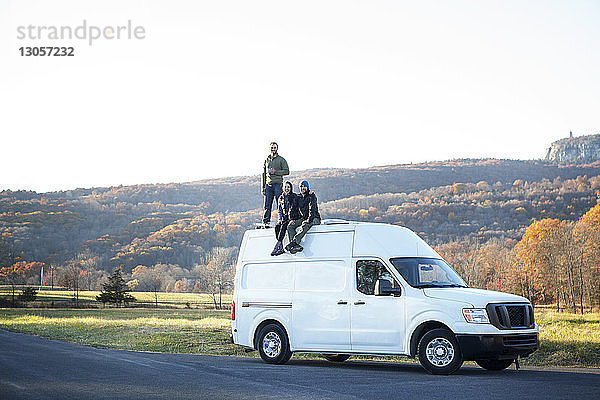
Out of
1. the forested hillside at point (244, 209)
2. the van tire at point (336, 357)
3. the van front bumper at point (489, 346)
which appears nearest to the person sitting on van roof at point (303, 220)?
the van tire at point (336, 357)

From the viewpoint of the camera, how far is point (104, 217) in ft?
494

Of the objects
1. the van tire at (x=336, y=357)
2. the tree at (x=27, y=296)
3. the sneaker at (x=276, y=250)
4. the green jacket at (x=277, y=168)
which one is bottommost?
the tree at (x=27, y=296)

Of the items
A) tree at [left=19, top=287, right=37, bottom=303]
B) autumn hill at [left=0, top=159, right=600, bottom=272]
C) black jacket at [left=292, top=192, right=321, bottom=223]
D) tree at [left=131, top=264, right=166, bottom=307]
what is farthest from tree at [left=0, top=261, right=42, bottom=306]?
black jacket at [left=292, top=192, right=321, bottom=223]

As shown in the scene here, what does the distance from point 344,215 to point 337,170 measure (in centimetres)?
6286

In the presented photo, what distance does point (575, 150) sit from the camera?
7224 inches

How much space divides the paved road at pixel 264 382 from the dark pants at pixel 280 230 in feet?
10.3

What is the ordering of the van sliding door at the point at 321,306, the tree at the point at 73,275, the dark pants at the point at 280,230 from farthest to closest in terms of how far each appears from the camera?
the tree at the point at 73,275 → the dark pants at the point at 280,230 → the van sliding door at the point at 321,306

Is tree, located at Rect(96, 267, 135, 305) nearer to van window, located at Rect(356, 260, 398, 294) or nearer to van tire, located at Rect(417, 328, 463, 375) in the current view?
van window, located at Rect(356, 260, 398, 294)

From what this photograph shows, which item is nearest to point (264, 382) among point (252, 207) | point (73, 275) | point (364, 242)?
point (364, 242)

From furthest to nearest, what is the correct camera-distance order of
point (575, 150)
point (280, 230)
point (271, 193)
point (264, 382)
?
point (575, 150) < point (271, 193) < point (280, 230) < point (264, 382)

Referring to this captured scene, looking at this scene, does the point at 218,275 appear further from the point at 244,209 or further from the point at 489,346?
the point at 489,346

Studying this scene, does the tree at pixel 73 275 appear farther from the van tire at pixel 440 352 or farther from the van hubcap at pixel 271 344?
the van tire at pixel 440 352

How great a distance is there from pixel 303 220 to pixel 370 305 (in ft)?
10.2

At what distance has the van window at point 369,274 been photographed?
1585 cm
